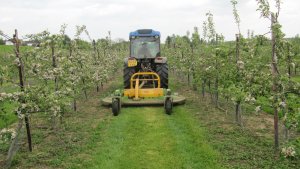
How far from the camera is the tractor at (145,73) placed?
15.3 metres

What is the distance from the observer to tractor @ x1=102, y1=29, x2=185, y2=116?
15266 mm

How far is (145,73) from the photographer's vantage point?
16.1 meters

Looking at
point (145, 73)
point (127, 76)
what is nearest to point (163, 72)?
point (127, 76)

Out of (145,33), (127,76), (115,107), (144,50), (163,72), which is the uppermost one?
(145,33)

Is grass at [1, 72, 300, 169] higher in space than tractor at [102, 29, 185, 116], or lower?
lower

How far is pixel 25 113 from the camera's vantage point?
822 centimetres

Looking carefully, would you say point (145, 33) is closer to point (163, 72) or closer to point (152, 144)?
point (163, 72)

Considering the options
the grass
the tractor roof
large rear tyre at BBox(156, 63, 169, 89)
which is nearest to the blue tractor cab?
the tractor roof

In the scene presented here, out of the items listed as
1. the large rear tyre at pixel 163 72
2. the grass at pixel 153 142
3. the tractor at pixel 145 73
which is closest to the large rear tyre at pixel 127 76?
the tractor at pixel 145 73

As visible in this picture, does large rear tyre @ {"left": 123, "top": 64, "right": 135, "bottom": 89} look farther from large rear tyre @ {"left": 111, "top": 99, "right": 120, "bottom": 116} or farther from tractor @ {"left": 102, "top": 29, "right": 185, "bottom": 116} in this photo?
large rear tyre @ {"left": 111, "top": 99, "right": 120, "bottom": 116}


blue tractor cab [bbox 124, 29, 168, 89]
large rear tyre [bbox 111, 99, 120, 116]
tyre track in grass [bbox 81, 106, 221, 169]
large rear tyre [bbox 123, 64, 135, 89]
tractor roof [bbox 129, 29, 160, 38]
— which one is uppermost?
tractor roof [bbox 129, 29, 160, 38]

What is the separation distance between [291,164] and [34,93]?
20.1ft

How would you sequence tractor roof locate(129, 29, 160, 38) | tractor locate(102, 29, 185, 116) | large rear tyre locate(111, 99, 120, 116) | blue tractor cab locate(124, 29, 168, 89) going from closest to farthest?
large rear tyre locate(111, 99, 120, 116), tractor locate(102, 29, 185, 116), blue tractor cab locate(124, 29, 168, 89), tractor roof locate(129, 29, 160, 38)

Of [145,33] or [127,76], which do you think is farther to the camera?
[145,33]
